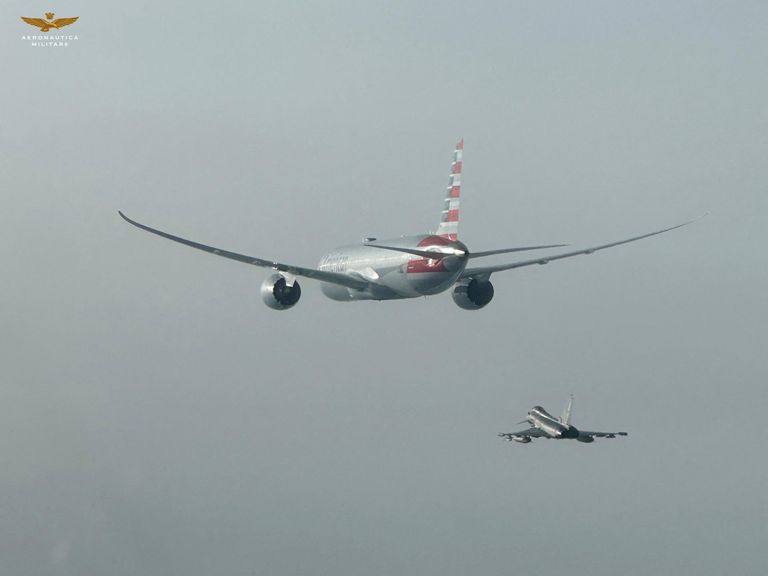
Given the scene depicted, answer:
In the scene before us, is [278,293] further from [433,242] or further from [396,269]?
[433,242]

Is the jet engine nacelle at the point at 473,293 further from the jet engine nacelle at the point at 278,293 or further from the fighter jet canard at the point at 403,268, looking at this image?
the jet engine nacelle at the point at 278,293

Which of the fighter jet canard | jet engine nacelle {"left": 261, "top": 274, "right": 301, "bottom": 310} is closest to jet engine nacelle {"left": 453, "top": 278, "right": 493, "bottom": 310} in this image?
the fighter jet canard

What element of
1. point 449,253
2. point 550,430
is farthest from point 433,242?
point 550,430

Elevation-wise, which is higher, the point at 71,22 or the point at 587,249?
the point at 71,22

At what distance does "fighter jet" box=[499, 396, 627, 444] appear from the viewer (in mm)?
163625

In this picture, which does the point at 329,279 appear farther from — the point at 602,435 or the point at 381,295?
the point at 602,435

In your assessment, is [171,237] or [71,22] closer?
[171,237]

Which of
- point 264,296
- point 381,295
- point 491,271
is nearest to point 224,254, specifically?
point 264,296

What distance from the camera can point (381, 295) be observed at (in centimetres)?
14888

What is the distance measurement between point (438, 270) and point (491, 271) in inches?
625

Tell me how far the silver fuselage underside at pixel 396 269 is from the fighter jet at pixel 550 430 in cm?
2419

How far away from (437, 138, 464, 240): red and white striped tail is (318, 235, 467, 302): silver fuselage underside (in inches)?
201

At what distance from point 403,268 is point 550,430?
1228 inches

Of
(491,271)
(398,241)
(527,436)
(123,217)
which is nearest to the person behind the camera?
(123,217)
